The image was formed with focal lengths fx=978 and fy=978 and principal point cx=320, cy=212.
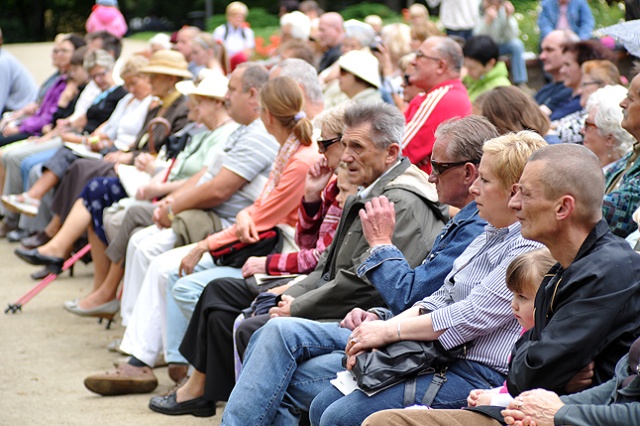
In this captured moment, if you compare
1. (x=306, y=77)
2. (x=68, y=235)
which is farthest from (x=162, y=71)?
(x=306, y=77)

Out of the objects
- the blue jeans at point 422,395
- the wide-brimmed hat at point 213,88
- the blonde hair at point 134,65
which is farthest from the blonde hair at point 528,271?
the blonde hair at point 134,65

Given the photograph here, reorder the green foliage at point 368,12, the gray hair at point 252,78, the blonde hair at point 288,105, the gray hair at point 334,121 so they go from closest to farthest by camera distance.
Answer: the gray hair at point 334,121 → the blonde hair at point 288,105 → the gray hair at point 252,78 → the green foliage at point 368,12

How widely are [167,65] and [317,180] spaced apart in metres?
3.55

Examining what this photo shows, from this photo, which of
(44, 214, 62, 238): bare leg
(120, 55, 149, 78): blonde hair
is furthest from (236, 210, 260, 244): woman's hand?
(44, 214, 62, 238): bare leg

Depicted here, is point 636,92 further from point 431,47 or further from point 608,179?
point 431,47

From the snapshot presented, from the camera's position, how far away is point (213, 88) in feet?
22.8

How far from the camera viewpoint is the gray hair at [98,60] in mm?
10297

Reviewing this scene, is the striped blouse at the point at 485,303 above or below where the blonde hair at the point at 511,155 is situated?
below

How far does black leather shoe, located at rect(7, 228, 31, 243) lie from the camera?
34.4 ft

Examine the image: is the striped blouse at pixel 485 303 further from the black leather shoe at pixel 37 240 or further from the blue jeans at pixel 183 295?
the black leather shoe at pixel 37 240

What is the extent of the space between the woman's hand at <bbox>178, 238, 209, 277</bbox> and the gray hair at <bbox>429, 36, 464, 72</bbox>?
6.79ft

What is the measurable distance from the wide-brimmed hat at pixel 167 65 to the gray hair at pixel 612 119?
429 centimetres

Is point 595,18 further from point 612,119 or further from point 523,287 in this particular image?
point 523,287

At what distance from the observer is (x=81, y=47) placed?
38.4 ft
